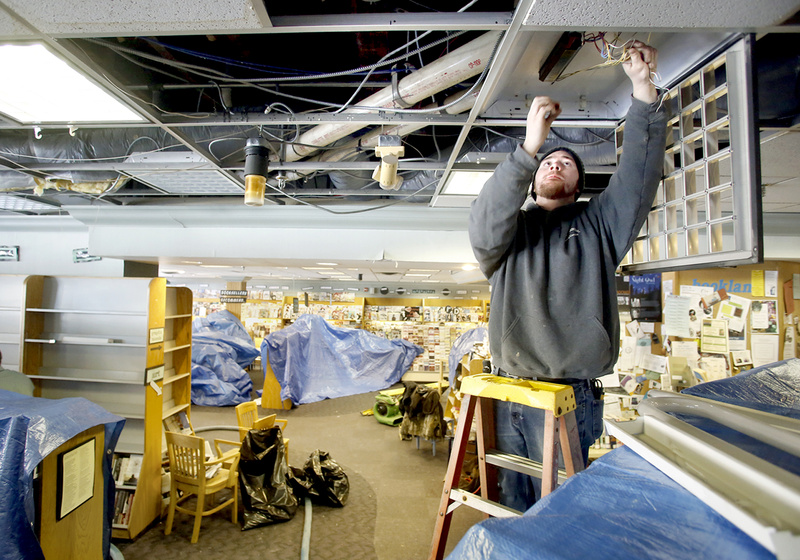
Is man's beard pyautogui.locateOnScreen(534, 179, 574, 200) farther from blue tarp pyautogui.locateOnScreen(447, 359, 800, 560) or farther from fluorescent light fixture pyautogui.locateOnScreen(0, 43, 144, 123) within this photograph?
fluorescent light fixture pyautogui.locateOnScreen(0, 43, 144, 123)

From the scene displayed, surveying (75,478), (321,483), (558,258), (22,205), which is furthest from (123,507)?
(558,258)

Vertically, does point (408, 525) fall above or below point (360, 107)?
below

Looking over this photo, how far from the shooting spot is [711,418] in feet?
2.56

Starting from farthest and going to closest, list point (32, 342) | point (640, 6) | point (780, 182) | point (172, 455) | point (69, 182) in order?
point (32, 342) → point (172, 455) → point (69, 182) → point (780, 182) → point (640, 6)

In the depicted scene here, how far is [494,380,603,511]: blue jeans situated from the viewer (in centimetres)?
123

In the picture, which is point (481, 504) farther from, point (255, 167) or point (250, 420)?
point (250, 420)

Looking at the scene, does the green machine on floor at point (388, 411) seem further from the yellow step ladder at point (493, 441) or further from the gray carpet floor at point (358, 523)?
the yellow step ladder at point (493, 441)

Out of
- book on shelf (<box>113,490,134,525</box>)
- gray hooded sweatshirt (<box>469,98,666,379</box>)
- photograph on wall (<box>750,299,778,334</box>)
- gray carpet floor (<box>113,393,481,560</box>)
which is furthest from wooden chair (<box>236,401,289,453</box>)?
photograph on wall (<box>750,299,778,334</box>)

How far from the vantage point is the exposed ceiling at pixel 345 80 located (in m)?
1.04

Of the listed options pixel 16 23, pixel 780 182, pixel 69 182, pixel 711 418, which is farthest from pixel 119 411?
pixel 780 182

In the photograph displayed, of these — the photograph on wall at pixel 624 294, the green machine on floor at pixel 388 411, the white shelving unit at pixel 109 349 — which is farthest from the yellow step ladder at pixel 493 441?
the green machine on floor at pixel 388 411

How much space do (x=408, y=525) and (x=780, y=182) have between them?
3.52 m

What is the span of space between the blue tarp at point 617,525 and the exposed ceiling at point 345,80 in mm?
1044

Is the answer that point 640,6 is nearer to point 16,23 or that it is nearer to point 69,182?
point 16,23
